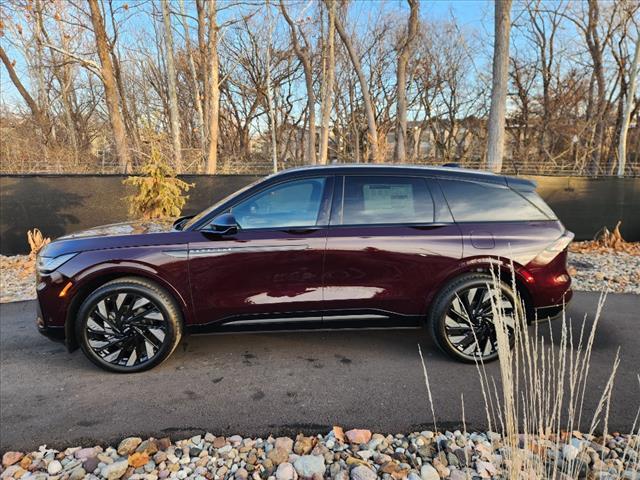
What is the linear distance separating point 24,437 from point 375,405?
2.35m

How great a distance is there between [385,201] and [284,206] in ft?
2.87

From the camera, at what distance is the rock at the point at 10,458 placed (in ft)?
7.24

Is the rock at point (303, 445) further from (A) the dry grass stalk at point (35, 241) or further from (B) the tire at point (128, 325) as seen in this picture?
(A) the dry grass stalk at point (35, 241)

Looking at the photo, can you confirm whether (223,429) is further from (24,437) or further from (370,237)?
(370,237)

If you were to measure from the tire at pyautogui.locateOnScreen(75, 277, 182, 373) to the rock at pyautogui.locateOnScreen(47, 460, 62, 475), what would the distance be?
0.97 metres

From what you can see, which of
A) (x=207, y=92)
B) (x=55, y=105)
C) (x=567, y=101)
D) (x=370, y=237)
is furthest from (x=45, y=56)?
(x=567, y=101)

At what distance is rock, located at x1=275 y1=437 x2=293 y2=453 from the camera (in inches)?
89.7

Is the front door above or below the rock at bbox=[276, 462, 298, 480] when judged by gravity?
above

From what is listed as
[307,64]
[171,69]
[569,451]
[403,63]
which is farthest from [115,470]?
[307,64]

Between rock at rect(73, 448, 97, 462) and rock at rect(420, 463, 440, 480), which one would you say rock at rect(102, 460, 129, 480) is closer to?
rock at rect(73, 448, 97, 462)

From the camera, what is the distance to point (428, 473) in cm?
208

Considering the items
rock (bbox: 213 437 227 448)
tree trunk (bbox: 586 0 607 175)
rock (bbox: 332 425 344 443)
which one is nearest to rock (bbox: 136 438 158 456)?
rock (bbox: 213 437 227 448)

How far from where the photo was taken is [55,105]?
23.5 metres

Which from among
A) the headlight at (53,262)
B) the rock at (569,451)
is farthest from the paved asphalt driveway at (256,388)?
the headlight at (53,262)
